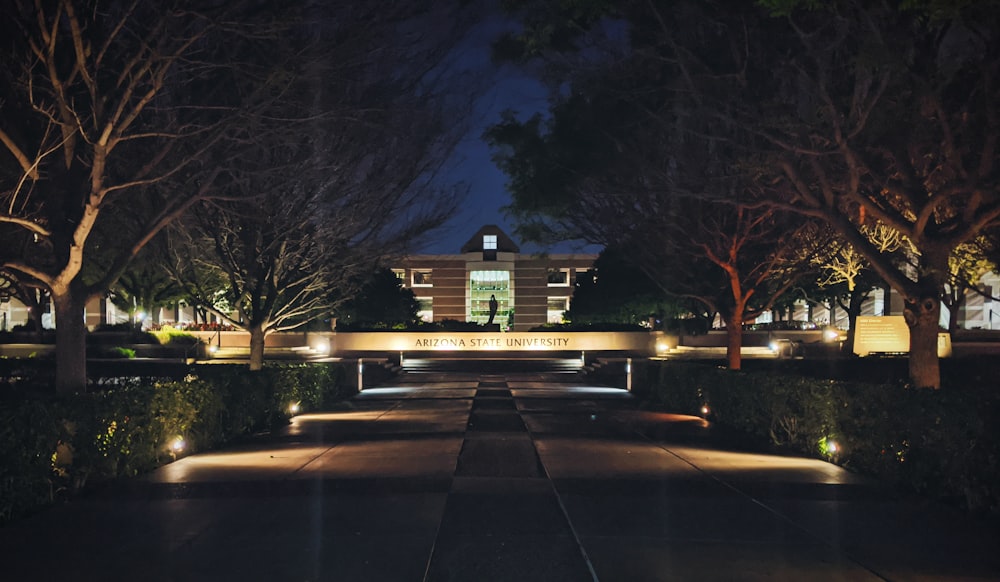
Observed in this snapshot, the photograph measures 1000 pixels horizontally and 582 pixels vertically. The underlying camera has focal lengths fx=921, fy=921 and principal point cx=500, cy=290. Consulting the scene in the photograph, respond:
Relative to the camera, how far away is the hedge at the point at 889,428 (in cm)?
988

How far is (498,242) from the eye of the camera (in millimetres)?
103125

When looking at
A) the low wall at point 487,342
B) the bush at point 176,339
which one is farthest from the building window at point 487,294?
the bush at point 176,339

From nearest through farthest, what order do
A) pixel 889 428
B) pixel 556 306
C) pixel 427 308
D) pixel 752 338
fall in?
pixel 889 428 → pixel 752 338 → pixel 427 308 → pixel 556 306

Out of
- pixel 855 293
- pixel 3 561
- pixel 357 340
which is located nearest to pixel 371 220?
pixel 3 561

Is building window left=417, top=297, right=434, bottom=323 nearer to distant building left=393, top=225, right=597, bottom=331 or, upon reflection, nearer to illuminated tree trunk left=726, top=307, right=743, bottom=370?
distant building left=393, top=225, right=597, bottom=331

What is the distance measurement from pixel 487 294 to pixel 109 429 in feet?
283

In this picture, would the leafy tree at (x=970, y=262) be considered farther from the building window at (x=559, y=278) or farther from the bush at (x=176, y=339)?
the building window at (x=559, y=278)

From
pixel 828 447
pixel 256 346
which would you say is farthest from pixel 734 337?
pixel 256 346

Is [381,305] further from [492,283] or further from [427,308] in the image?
[427,308]

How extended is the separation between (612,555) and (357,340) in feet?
143

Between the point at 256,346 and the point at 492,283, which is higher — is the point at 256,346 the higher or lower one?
the lower one

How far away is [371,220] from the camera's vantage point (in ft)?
78.4

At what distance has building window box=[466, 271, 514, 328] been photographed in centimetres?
9712

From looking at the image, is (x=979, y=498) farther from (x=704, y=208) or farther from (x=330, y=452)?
(x=704, y=208)
